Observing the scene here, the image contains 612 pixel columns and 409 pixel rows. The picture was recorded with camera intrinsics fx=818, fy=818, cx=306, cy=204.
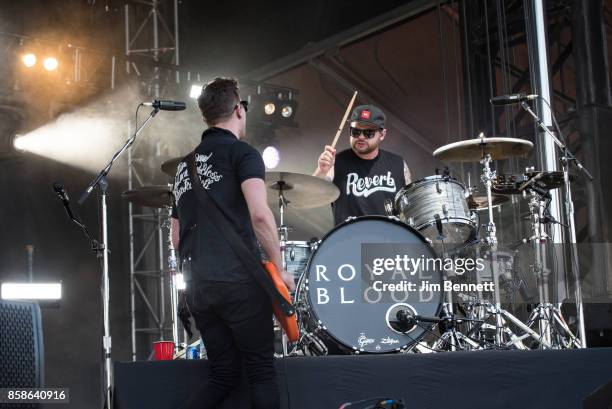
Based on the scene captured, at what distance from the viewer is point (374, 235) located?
4914mm

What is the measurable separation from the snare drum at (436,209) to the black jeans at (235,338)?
6.50ft

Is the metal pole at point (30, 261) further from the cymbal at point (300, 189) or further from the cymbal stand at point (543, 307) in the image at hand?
the cymbal stand at point (543, 307)

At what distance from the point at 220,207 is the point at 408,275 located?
1.74 metres

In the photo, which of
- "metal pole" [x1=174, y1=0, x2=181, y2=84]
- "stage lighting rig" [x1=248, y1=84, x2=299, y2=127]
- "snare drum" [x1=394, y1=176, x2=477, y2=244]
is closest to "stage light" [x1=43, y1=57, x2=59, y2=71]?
"metal pole" [x1=174, y1=0, x2=181, y2=84]

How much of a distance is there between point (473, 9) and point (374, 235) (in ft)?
13.9

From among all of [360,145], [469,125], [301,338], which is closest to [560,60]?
[469,125]

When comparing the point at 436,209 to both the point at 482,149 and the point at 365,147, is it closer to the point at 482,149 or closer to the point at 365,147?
the point at 365,147

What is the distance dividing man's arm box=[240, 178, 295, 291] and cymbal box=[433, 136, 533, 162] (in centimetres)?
259

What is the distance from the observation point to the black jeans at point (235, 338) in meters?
3.46

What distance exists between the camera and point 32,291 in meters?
9.52

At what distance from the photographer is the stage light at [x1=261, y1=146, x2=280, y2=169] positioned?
10625 mm

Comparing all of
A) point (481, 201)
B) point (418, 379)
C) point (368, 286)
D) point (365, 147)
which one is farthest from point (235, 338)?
point (481, 201)

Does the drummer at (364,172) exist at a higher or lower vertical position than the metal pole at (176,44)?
lower

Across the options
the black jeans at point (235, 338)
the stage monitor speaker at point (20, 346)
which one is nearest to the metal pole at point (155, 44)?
the black jeans at point (235, 338)
